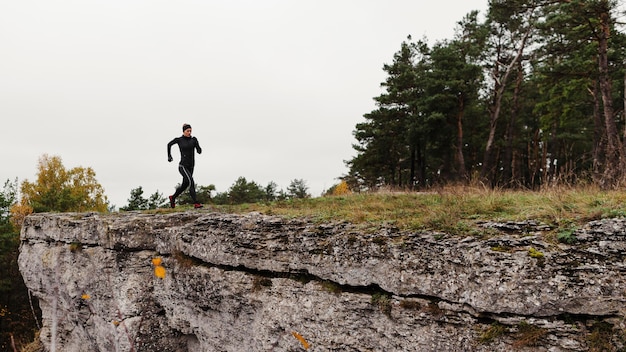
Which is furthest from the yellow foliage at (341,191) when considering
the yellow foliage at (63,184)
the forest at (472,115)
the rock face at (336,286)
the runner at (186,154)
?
the yellow foliage at (63,184)

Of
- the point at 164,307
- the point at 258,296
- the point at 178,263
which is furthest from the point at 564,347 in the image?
the point at 164,307

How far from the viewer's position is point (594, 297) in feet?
12.4

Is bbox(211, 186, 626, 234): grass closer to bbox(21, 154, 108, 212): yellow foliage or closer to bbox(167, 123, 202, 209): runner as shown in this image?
bbox(167, 123, 202, 209): runner

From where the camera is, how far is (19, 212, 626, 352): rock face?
390cm

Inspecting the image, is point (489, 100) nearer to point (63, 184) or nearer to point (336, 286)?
point (336, 286)

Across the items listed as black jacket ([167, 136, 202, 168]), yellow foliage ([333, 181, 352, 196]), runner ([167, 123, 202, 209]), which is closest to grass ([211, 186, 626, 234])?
runner ([167, 123, 202, 209])

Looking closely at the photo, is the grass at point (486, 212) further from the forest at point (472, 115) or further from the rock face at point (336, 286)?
the forest at point (472, 115)

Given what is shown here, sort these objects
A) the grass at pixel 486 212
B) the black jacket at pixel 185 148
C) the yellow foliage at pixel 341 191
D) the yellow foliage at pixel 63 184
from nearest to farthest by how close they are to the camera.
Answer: the grass at pixel 486 212 < the black jacket at pixel 185 148 < the yellow foliage at pixel 341 191 < the yellow foliage at pixel 63 184

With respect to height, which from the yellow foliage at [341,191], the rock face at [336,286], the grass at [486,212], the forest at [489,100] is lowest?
the rock face at [336,286]

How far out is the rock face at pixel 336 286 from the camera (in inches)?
153

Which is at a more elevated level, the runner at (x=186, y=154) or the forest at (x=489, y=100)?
the forest at (x=489, y=100)

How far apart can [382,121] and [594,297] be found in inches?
912

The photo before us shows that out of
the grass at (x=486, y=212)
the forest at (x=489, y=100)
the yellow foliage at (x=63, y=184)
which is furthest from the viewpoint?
the yellow foliage at (x=63, y=184)

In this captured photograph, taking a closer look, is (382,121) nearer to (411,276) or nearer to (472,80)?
(472,80)
